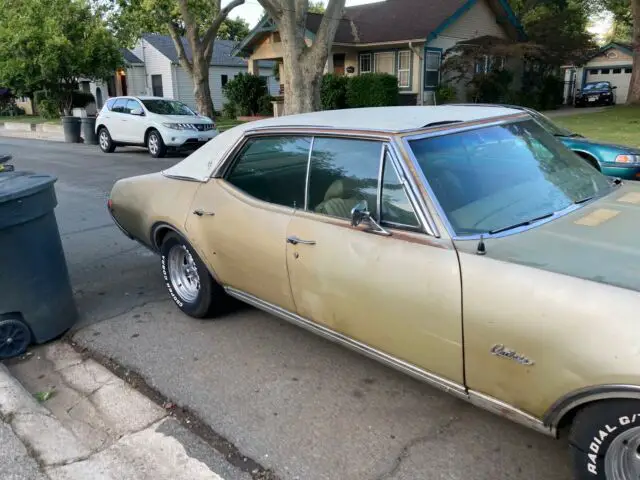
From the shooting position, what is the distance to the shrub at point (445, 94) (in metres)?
23.8

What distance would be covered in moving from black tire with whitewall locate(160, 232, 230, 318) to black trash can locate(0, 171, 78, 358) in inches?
31.0

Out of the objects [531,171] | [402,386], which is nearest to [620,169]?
[531,171]

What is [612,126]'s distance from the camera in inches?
701

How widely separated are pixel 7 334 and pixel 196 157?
1792 millimetres

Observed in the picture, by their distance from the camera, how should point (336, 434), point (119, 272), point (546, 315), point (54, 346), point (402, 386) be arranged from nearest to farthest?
point (546, 315) → point (336, 434) → point (402, 386) → point (54, 346) → point (119, 272)

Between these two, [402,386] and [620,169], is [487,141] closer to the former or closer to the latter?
[402,386]

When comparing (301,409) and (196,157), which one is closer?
(301,409)

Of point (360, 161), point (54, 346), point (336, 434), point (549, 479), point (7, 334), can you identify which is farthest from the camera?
point (54, 346)

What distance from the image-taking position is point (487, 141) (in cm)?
316

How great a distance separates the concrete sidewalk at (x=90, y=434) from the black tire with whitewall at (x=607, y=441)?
4.79 feet

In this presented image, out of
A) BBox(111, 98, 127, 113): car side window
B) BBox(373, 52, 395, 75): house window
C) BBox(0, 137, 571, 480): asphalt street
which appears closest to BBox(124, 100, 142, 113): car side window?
BBox(111, 98, 127, 113): car side window

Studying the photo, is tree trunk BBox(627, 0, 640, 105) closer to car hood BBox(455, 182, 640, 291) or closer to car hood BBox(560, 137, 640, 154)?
car hood BBox(560, 137, 640, 154)

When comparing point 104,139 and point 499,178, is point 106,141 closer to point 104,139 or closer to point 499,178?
point 104,139

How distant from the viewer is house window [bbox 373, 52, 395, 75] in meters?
24.4
